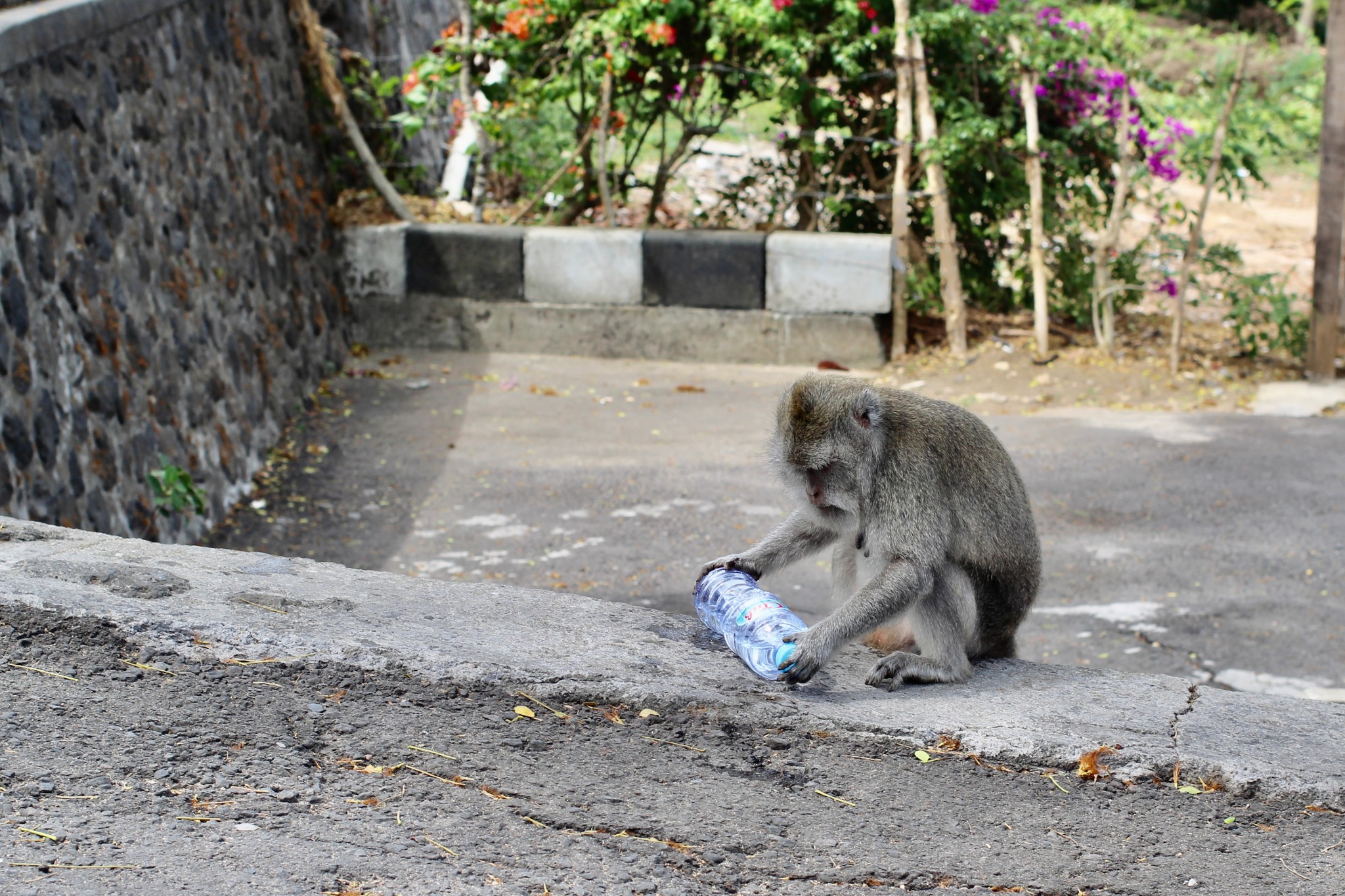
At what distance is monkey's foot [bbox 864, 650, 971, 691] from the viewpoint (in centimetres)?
333

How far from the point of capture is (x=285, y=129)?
8.73m

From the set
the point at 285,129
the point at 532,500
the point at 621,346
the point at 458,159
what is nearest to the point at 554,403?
the point at 621,346

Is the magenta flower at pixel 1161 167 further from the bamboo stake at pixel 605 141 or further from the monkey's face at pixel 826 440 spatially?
the monkey's face at pixel 826 440

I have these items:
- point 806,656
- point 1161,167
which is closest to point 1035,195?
point 1161,167

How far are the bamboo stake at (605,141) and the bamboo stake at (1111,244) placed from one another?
3.48 meters

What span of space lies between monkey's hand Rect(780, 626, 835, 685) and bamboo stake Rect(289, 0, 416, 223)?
7.17 meters

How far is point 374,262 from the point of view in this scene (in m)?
9.55

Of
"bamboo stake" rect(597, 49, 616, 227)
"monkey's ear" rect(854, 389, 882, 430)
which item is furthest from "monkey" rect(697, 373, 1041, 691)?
"bamboo stake" rect(597, 49, 616, 227)

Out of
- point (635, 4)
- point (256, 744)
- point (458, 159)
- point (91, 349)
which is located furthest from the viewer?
point (458, 159)

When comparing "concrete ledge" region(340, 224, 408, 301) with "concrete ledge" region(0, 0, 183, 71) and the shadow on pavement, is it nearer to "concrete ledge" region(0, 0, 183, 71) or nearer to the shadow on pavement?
the shadow on pavement

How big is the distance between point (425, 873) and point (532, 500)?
4398mm

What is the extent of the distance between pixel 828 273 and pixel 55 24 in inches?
203

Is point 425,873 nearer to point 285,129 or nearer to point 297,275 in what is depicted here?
point 297,275

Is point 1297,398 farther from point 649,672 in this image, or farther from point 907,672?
point 649,672
